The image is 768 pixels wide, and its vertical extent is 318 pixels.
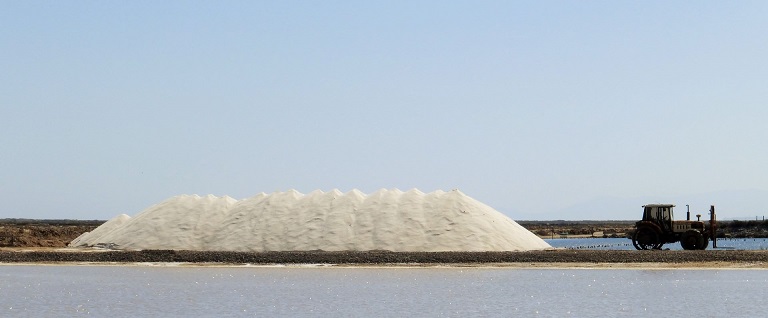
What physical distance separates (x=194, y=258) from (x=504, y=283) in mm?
15980

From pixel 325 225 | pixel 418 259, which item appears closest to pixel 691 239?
pixel 418 259

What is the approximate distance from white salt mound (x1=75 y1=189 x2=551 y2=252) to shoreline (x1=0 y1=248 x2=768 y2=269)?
5.95 ft

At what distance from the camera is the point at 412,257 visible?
3894 centimetres

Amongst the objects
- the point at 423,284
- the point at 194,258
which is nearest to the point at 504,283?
the point at 423,284

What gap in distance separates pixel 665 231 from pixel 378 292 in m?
22.1

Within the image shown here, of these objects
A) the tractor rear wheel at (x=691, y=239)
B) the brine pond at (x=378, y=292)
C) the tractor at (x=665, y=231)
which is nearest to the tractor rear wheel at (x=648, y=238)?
the tractor at (x=665, y=231)

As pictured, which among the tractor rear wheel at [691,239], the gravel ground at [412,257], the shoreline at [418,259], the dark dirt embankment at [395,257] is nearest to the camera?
the shoreline at [418,259]

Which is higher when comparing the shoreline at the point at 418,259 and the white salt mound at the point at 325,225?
the white salt mound at the point at 325,225

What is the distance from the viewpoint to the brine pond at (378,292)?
69.4ft

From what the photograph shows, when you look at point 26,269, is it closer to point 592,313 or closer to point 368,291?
point 368,291

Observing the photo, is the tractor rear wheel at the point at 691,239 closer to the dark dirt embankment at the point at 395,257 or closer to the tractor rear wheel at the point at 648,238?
the tractor rear wheel at the point at 648,238

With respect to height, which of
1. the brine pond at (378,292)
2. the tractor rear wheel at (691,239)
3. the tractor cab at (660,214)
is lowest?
the brine pond at (378,292)

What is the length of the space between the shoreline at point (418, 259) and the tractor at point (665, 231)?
145 inches

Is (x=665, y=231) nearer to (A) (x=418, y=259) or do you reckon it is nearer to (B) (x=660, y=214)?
(B) (x=660, y=214)
